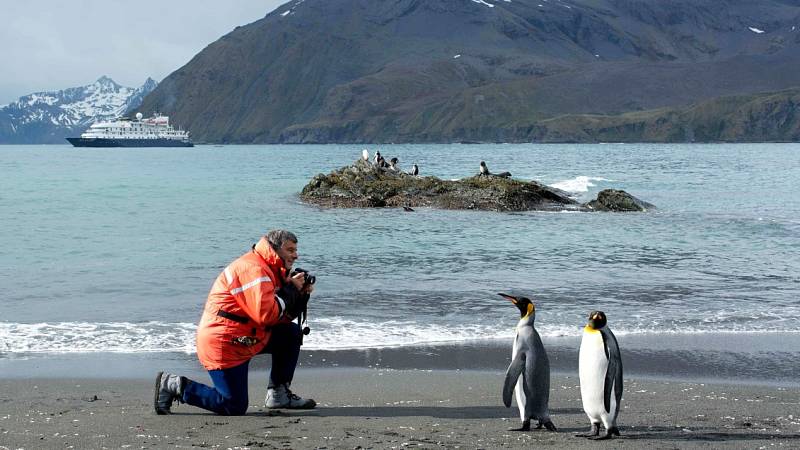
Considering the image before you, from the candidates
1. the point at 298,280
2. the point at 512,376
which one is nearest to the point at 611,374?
the point at 512,376

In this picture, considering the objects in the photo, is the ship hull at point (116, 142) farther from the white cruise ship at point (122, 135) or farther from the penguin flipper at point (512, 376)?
the penguin flipper at point (512, 376)

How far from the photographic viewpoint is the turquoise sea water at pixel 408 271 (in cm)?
1204

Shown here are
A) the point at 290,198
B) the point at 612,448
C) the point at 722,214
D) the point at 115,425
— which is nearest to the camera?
the point at 612,448

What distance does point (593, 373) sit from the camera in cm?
714

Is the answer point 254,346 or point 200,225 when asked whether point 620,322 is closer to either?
point 254,346

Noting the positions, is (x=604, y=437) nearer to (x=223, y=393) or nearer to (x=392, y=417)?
(x=392, y=417)

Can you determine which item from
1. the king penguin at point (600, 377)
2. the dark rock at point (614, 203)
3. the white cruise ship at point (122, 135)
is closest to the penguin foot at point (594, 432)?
the king penguin at point (600, 377)

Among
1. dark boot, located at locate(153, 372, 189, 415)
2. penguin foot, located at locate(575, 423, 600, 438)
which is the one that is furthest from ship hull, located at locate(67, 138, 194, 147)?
penguin foot, located at locate(575, 423, 600, 438)

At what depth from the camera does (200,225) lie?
27625mm

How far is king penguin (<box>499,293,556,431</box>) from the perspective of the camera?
7.01 metres

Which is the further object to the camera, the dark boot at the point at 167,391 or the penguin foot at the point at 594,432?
the dark boot at the point at 167,391

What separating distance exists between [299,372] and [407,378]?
1.17 metres

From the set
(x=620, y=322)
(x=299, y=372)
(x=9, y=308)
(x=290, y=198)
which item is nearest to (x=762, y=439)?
(x=299, y=372)

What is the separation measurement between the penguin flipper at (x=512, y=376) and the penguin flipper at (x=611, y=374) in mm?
660
